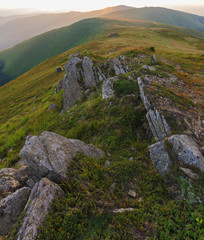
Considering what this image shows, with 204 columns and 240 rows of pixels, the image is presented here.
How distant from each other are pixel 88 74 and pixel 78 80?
191cm

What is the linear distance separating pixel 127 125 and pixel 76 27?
20522 cm

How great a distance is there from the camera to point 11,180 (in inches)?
311

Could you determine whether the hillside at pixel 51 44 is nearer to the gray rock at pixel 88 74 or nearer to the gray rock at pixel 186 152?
the gray rock at pixel 88 74

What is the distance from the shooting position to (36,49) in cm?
15412

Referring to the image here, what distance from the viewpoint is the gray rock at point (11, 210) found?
577cm

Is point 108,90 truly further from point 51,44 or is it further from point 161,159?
point 51,44

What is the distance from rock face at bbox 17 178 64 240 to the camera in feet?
16.1

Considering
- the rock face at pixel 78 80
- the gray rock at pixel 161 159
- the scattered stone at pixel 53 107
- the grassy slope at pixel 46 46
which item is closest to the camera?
the gray rock at pixel 161 159

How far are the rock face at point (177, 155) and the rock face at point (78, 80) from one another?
595 inches

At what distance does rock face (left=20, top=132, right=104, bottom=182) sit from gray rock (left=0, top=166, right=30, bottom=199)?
4.21 ft

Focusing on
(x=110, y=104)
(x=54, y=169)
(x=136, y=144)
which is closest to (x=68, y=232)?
(x=54, y=169)

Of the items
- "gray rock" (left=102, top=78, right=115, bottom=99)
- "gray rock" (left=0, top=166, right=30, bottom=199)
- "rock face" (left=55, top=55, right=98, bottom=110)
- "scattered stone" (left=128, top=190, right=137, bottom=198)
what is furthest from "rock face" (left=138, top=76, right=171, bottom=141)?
"rock face" (left=55, top=55, right=98, bottom=110)

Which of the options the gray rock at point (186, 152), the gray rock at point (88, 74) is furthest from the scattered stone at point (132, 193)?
the gray rock at point (88, 74)

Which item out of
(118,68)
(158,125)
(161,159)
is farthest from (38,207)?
(118,68)
